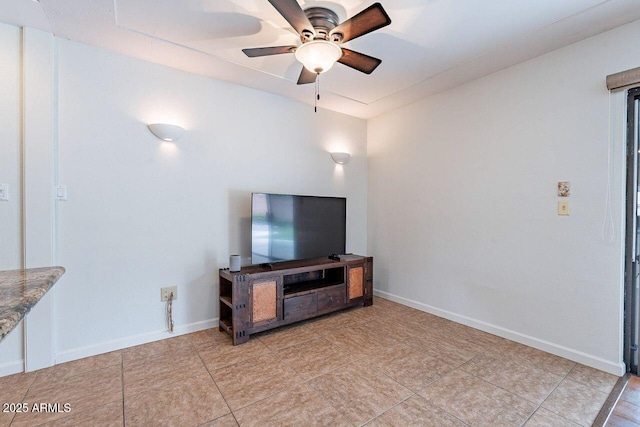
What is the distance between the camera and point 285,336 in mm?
2736

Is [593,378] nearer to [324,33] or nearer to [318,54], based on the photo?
[318,54]

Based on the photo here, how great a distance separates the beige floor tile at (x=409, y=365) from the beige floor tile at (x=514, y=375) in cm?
20

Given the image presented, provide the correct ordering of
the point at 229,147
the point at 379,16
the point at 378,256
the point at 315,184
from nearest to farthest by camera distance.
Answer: the point at 379,16 < the point at 229,147 < the point at 315,184 < the point at 378,256

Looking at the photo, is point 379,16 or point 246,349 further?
point 246,349

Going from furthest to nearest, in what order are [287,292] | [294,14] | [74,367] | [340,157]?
[340,157] < [287,292] < [74,367] < [294,14]

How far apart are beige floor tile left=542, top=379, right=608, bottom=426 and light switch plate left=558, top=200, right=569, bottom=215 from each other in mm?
1234

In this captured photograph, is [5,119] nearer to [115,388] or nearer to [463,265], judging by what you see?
[115,388]

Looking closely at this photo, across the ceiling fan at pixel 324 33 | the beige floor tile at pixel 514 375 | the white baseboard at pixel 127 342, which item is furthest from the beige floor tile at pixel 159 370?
the ceiling fan at pixel 324 33

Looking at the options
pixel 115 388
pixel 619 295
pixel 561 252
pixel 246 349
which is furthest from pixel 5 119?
pixel 619 295

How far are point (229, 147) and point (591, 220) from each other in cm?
317

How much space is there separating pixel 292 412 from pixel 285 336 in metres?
1.04

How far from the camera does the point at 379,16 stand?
159 cm

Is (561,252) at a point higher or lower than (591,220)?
lower

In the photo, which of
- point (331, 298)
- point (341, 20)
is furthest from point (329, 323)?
point (341, 20)
